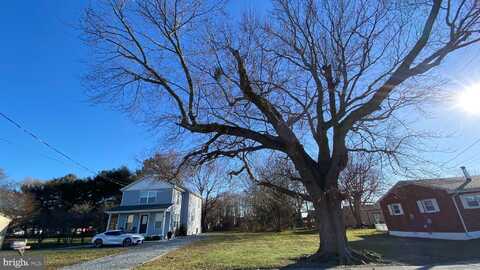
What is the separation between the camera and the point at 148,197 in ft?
106

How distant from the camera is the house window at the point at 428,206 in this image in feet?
66.2

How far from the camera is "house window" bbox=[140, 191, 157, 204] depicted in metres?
32.0

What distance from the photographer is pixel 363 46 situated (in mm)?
10320

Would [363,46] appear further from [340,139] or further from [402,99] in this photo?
[340,139]

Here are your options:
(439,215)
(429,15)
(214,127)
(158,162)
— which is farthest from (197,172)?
(439,215)

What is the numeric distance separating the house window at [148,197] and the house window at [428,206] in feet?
84.9

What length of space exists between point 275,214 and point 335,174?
110 ft

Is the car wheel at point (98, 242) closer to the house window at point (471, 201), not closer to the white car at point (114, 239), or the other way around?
the white car at point (114, 239)

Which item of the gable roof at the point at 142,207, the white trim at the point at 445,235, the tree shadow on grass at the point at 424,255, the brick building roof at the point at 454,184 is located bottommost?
the tree shadow on grass at the point at 424,255

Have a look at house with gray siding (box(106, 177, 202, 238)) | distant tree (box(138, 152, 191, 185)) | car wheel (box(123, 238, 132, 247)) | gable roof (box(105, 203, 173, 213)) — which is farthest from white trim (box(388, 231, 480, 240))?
gable roof (box(105, 203, 173, 213))

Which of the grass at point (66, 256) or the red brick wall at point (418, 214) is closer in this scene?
the grass at point (66, 256)

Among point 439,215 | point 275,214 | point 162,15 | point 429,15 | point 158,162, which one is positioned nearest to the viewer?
point 429,15

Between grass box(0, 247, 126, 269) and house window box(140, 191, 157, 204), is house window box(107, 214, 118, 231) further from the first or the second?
grass box(0, 247, 126, 269)

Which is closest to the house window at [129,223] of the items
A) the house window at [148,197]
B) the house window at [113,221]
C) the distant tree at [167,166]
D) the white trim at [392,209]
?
the house window at [113,221]
